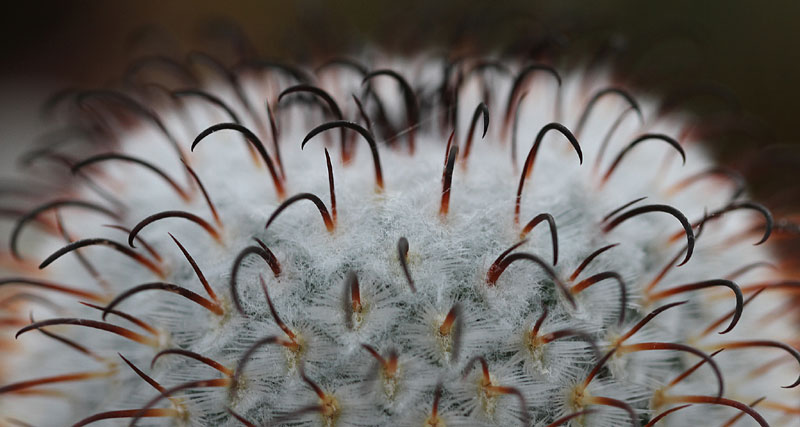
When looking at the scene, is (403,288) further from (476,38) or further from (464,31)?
(476,38)

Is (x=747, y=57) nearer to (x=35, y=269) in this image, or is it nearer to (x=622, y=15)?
(x=622, y=15)

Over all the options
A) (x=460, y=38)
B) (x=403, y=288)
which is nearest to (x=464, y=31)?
(x=460, y=38)

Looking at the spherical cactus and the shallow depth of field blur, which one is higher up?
the shallow depth of field blur

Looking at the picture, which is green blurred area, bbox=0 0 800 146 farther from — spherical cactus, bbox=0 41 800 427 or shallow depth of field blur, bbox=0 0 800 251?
spherical cactus, bbox=0 41 800 427

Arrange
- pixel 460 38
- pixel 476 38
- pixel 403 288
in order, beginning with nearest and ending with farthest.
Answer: pixel 403 288 → pixel 460 38 → pixel 476 38

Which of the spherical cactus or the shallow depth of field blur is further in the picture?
the shallow depth of field blur

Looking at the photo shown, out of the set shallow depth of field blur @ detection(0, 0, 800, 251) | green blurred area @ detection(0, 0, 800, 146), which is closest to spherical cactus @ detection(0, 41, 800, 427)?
shallow depth of field blur @ detection(0, 0, 800, 251)

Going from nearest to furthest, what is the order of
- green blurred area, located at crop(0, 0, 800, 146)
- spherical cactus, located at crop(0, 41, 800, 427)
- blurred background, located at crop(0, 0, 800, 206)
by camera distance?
spherical cactus, located at crop(0, 41, 800, 427), blurred background, located at crop(0, 0, 800, 206), green blurred area, located at crop(0, 0, 800, 146)
